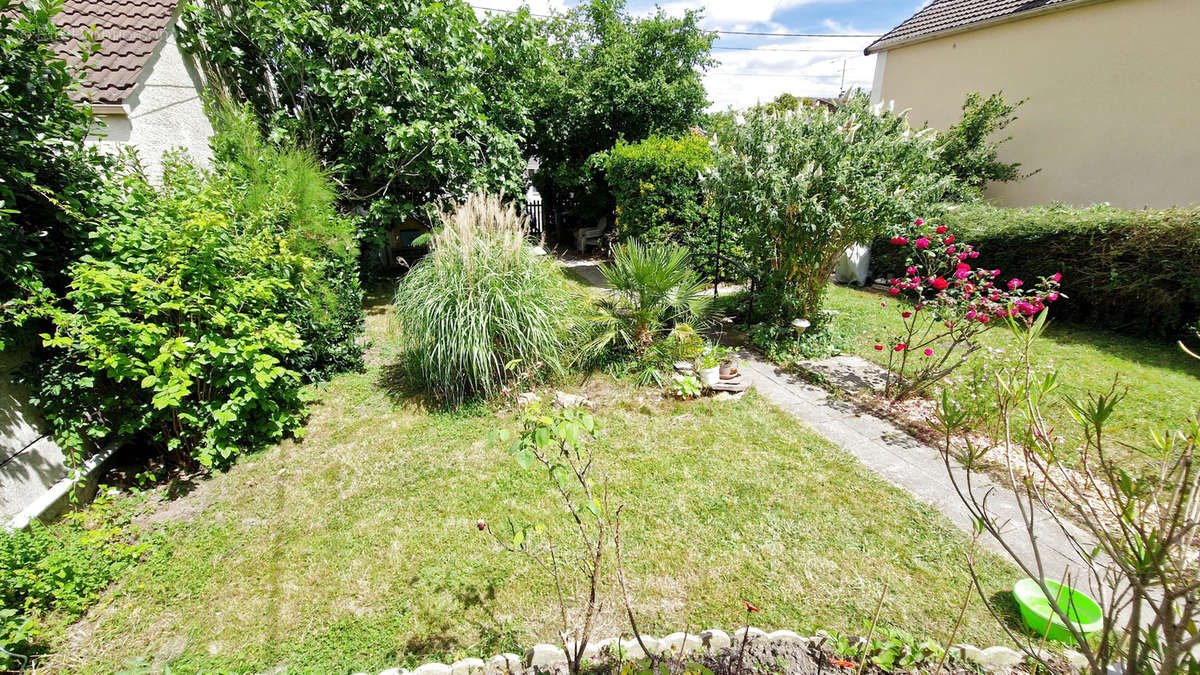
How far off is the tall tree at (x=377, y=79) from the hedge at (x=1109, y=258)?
819 centimetres

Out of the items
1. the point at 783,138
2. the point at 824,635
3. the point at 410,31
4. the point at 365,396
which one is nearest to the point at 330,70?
the point at 410,31

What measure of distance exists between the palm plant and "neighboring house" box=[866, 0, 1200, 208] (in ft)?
28.7

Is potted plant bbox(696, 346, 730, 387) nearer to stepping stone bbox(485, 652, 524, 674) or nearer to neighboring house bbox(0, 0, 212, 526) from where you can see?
stepping stone bbox(485, 652, 524, 674)

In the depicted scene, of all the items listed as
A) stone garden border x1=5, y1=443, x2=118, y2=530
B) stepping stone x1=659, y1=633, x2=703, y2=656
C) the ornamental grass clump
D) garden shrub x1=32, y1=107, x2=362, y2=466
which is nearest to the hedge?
the ornamental grass clump

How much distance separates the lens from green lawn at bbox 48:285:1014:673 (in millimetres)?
2363

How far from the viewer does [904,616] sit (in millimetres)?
2424

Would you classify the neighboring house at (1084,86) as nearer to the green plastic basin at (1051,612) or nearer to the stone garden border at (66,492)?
the green plastic basin at (1051,612)

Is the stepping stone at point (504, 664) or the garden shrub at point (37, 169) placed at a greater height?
the garden shrub at point (37, 169)

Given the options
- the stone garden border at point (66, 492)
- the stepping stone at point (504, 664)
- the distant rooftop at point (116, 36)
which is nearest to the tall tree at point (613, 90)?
the distant rooftop at point (116, 36)

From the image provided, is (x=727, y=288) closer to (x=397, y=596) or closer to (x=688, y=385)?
(x=688, y=385)

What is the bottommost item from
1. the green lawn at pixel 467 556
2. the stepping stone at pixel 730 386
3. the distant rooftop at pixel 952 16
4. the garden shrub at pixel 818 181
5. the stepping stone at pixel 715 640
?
the green lawn at pixel 467 556

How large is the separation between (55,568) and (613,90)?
37.5ft

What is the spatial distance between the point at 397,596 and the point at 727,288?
756 centimetres

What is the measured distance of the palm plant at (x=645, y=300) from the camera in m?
5.06
